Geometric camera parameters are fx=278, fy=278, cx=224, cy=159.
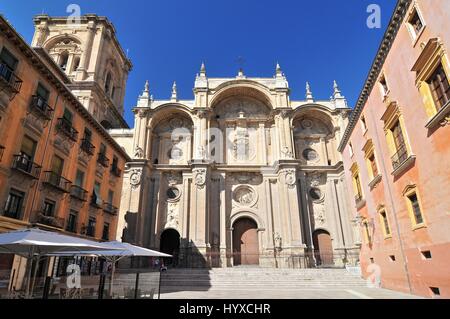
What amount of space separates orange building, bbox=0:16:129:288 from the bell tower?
14.3m

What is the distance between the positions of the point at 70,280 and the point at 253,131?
2450cm

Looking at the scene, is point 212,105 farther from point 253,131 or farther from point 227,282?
point 227,282

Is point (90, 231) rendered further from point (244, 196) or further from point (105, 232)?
point (244, 196)

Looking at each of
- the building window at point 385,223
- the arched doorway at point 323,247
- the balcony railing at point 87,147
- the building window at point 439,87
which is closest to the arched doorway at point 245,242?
the arched doorway at point 323,247

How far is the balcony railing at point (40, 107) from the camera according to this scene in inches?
557

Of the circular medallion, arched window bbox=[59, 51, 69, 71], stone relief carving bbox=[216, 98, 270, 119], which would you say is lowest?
the circular medallion

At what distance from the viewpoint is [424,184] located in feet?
36.4

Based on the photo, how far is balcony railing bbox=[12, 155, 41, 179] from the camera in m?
12.9

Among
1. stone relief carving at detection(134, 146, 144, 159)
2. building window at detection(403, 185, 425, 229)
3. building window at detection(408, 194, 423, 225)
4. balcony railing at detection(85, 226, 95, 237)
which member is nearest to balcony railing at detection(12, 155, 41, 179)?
balcony railing at detection(85, 226, 95, 237)

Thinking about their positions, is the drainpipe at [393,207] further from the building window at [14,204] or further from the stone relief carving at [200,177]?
the building window at [14,204]

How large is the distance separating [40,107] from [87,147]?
480 centimetres

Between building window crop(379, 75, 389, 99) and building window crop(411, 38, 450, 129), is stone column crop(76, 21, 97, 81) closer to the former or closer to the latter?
building window crop(379, 75, 389, 99)

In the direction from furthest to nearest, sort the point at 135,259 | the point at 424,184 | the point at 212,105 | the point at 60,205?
the point at 212,105, the point at 135,259, the point at 60,205, the point at 424,184
